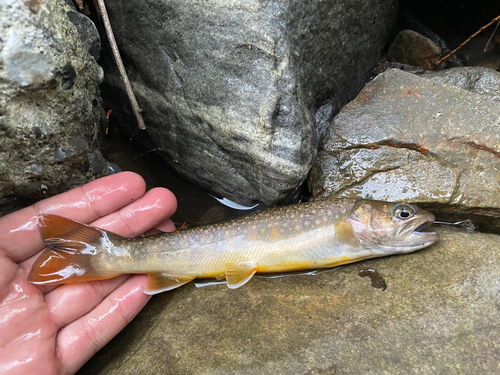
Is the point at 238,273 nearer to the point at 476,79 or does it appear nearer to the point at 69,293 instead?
the point at 69,293

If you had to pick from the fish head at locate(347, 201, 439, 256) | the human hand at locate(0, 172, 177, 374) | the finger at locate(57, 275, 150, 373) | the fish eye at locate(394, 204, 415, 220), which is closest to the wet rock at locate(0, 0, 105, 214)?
the human hand at locate(0, 172, 177, 374)

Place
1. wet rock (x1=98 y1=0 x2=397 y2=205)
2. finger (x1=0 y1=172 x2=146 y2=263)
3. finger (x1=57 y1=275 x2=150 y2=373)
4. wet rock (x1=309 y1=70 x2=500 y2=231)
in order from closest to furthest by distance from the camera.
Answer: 1. finger (x1=57 y1=275 x2=150 y2=373)
2. wet rock (x1=98 y1=0 x2=397 y2=205)
3. finger (x1=0 y1=172 x2=146 y2=263)
4. wet rock (x1=309 y1=70 x2=500 y2=231)

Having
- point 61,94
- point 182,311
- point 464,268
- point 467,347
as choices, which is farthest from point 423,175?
point 61,94

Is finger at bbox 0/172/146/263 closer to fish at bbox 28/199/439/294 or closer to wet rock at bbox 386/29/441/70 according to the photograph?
fish at bbox 28/199/439/294

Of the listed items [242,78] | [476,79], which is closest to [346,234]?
[242,78]

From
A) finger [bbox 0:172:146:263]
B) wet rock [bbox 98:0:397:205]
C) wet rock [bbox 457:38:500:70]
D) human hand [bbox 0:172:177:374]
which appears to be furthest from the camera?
wet rock [bbox 457:38:500:70]

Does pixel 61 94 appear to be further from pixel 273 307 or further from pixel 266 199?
pixel 273 307
